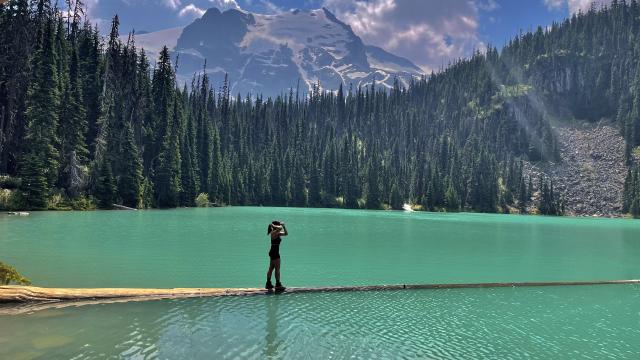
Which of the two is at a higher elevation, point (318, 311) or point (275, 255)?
point (275, 255)

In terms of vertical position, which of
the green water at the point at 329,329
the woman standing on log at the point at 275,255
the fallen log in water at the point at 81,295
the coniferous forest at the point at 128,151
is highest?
the coniferous forest at the point at 128,151

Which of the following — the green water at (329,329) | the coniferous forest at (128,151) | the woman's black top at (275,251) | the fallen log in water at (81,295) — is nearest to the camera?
the green water at (329,329)

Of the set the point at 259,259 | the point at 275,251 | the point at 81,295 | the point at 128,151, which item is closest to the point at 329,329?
the point at 275,251

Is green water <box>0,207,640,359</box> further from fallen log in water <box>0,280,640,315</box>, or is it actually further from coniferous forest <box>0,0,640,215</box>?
coniferous forest <box>0,0,640,215</box>

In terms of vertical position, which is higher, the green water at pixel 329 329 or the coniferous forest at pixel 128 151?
the coniferous forest at pixel 128 151

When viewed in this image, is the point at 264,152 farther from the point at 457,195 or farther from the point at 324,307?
the point at 324,307

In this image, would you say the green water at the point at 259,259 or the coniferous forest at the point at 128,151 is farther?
the coniferous forest at the point at 128,151

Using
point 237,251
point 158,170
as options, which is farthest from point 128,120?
point 237,251

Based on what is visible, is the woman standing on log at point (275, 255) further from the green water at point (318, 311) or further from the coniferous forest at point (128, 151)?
the coniferous forest at point (128, 151)

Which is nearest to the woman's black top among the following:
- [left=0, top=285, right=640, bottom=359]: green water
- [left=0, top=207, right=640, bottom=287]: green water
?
[left=0, top=285, right=640, bottom=359]: green water

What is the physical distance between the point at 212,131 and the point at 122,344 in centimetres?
14483

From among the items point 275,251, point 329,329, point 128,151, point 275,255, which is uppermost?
point 128,151

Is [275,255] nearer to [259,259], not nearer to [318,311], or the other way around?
[318,311]

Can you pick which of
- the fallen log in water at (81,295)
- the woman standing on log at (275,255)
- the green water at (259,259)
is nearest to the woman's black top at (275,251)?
the woman standing on log at (275,255)
